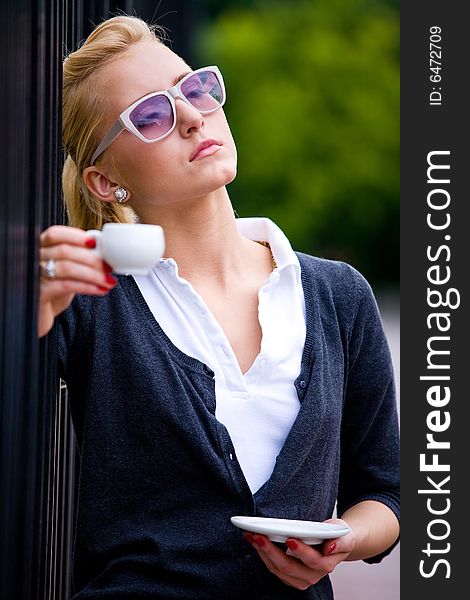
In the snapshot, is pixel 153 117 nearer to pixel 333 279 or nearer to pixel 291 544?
pixel 333 279

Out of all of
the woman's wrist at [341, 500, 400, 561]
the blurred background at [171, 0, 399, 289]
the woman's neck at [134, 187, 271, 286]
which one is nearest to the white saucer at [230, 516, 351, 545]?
the woman's wrist at [341, 500, 400, 561]

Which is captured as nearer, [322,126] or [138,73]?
[138,73]

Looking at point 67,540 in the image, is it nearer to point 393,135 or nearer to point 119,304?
point 119,304

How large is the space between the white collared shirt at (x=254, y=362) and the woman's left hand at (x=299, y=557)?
20 cm

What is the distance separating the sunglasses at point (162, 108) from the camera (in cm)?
239

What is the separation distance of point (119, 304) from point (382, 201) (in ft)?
72.7

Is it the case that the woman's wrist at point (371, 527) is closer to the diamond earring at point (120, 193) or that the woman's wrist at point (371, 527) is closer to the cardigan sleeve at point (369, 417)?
the cardigan sleeve at point (369, 417)

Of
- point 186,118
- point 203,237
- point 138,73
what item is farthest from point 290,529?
point 138,73

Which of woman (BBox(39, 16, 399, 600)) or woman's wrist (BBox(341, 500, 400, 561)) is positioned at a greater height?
woman (BBox(39, 16, 399, 600))

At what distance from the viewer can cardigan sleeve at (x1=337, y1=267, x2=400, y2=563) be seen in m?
2.56

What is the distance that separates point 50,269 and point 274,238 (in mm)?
922

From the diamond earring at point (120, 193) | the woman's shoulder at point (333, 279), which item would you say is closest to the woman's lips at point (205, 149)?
the diamond earring at point (120, 193)

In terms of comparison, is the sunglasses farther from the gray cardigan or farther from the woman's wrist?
the woman's wrist

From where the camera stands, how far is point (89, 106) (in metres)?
2.52
